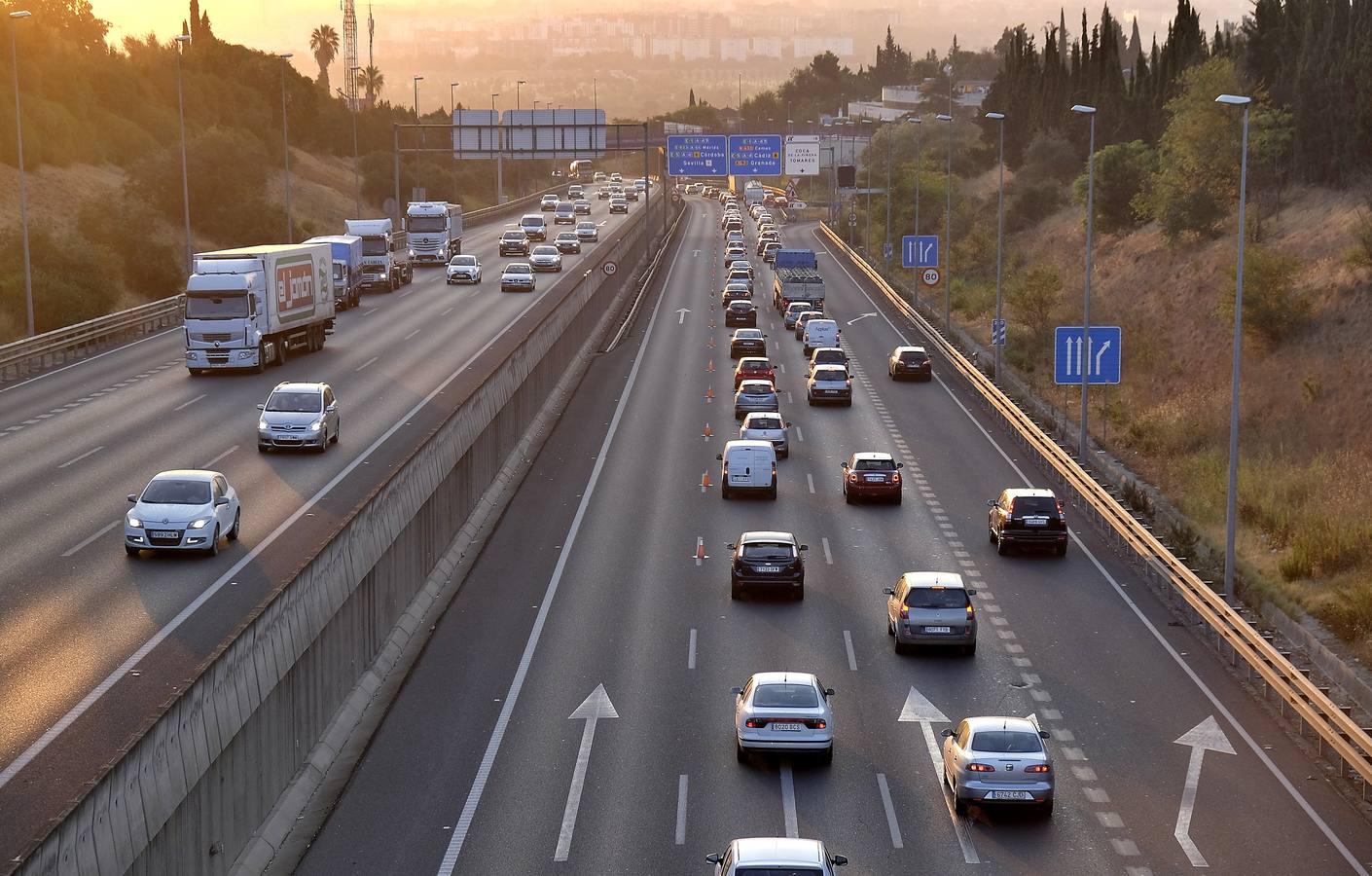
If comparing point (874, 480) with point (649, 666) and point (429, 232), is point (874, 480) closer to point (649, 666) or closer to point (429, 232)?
point (649, 666)

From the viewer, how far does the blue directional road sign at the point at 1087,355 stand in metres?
48.4

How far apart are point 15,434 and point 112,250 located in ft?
157

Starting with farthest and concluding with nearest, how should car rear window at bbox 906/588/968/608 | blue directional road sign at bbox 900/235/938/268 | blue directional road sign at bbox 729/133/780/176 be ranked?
blue directional road sign at bbox 729/133/780/176, blue directional road sign at bbox 900/235/938/268, car rear window at bbox 906/588/968/608

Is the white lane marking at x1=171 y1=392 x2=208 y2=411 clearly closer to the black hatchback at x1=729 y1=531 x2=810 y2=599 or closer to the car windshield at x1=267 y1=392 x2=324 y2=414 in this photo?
the car windshield at x1=267 y1=392 x2=324 y2=414

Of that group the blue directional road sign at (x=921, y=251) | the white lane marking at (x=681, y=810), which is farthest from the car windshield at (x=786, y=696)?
the blue directional road sign at (x=921, y=251)

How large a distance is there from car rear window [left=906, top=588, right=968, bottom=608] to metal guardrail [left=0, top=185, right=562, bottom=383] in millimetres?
35751

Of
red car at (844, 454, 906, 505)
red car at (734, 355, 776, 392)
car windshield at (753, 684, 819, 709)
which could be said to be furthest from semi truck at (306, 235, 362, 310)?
car windshield at (753, 684, 819, 709)

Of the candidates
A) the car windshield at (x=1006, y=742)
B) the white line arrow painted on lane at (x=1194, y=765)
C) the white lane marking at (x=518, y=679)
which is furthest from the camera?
the car windshield at (x=1006, y=742)

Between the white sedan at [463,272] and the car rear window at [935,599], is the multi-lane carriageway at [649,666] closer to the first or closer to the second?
the car rear window at [935,599]

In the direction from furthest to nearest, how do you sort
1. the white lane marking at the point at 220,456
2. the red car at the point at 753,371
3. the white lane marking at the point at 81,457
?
1. the red car at the point at 753,371
2. the white lane marking at the point at 220,456
3. the white lane marking at the point at 81,457

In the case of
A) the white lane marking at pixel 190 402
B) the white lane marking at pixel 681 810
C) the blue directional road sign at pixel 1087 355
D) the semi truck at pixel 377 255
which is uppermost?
the semi truck at pixel 377 255

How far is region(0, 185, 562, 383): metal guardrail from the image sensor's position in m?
55.9

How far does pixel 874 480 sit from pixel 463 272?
51.1 meters

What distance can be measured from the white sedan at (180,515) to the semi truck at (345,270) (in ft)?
146
